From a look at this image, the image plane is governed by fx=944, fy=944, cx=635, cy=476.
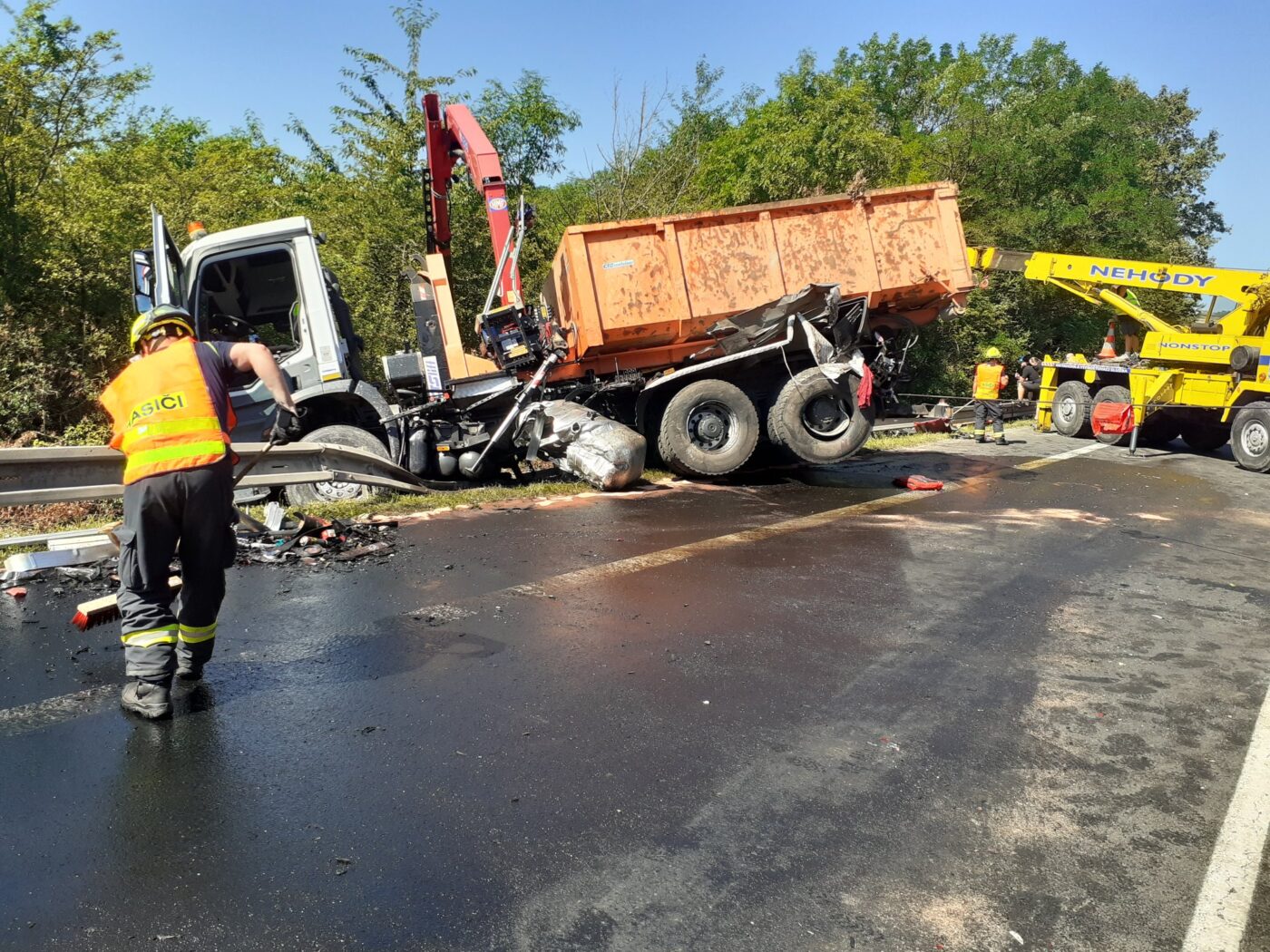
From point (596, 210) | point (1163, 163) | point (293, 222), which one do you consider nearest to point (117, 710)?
point (293, 222)

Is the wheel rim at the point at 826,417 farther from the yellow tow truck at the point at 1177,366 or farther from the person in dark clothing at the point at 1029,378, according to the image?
the person in dark clothing at the point at 1029,378

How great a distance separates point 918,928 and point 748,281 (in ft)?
25.4

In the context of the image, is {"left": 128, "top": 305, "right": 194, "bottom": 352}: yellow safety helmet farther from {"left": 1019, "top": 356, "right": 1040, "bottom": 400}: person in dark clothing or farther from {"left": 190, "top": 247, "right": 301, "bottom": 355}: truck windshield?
{"left": 1019, "top": 356, "right": 1040, "bottom": 400}: person in dark clothing

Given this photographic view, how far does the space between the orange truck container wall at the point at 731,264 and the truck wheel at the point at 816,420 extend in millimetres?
949

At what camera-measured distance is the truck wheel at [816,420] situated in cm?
940

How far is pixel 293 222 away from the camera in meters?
8.40

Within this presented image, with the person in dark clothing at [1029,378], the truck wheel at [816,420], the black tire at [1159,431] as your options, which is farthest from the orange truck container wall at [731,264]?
the person in dark clothing at [1029,378]

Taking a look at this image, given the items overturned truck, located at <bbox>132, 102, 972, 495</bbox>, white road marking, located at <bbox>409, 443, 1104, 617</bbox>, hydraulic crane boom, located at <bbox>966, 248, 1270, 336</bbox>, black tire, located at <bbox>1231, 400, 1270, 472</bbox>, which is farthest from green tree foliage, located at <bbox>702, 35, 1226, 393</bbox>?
white road marking, located at <bbox>409, 443, 1104, 617</bbox>

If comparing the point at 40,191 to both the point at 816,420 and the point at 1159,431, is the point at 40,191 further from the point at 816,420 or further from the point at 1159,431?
the point at 1159,431

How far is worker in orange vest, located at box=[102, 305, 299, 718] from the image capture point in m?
3.55

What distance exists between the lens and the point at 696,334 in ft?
31.5

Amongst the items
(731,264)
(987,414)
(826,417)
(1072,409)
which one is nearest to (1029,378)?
(1072,409)

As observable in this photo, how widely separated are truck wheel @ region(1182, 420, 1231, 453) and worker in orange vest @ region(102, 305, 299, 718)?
48.0ft

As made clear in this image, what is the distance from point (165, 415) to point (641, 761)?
2.22 metres
